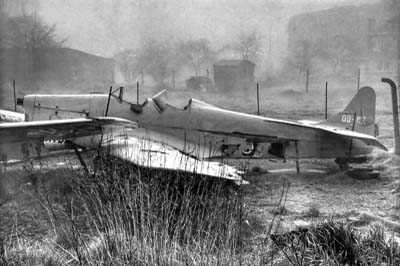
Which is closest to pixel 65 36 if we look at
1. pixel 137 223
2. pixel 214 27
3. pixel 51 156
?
pixel 214 27

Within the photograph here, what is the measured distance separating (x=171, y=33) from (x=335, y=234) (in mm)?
11659

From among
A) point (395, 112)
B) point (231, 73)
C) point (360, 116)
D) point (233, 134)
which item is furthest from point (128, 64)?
point (395, 112)

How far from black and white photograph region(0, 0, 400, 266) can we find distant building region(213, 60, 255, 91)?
5 cm

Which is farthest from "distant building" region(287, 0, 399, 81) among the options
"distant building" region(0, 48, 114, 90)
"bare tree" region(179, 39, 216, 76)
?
"distant building" region(0, 48, 114, 90)

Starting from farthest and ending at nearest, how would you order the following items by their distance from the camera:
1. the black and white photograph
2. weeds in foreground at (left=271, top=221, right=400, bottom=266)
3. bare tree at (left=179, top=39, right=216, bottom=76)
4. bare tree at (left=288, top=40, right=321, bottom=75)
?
bare tree at (left=288, top=40, right=321, bottom=75), bare tree at (left=179, top=39, right=216, bottom=76), the black and white photograph, weeds in foreground at (left=271, top=221, right=400, bottom=266)

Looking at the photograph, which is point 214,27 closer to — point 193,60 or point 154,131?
point 193,60

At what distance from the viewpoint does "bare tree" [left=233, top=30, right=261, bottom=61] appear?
46.3 ft

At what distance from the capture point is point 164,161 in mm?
4098

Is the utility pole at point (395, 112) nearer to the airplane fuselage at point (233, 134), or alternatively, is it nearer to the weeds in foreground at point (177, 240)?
the airplane fuselage at point (233, 134)

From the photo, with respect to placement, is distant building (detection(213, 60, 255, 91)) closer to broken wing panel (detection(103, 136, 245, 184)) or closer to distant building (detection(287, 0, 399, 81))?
distant building (detection(287, 0, 399, 81))

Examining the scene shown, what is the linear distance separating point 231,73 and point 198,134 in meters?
6.51

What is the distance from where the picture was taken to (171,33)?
13.9 meters

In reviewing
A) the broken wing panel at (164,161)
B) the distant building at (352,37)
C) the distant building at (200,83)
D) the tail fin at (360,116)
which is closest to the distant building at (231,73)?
the distant building at (200,83)

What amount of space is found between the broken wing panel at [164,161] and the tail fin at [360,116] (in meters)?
3.65
